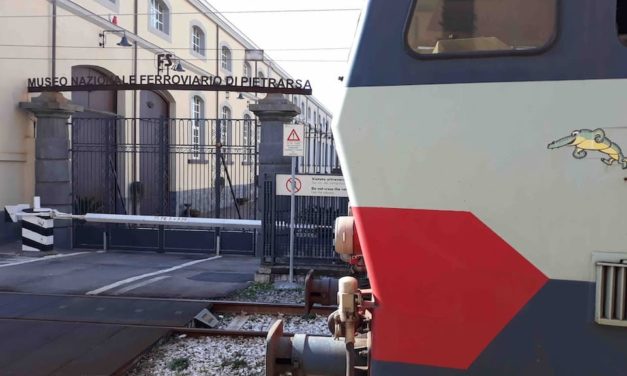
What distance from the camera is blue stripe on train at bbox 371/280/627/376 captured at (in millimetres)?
1834

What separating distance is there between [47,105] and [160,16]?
8.84 metres

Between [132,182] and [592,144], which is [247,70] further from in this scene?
[592,144]

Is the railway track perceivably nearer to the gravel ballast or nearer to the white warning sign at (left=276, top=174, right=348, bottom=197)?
the gravel ballast

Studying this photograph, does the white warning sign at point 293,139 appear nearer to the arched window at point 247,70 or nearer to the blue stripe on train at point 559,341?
the blue stripe on train at point 559,341

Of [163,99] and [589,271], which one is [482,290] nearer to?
[589,271]

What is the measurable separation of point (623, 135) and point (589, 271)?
500mm

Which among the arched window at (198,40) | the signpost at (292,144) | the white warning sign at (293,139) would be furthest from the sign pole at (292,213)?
the arched window at (198,40)

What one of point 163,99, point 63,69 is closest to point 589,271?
point 63,69

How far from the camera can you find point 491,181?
6.21ft

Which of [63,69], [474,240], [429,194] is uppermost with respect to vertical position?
[63,69]

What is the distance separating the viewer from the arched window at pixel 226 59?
2520 cm

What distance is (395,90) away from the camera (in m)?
1.97

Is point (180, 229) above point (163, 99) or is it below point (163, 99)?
→ below

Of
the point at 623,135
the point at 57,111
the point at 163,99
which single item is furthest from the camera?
the point at 163,99
